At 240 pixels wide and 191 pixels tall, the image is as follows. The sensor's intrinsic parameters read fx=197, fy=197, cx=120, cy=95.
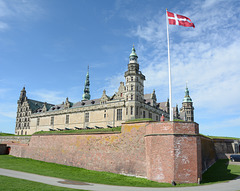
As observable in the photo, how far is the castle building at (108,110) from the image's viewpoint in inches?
1863

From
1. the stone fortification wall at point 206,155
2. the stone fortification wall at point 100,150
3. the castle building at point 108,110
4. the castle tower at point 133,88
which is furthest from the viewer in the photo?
the castle building at point 108,110

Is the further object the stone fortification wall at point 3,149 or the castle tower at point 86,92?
the castle tower at point 86,92

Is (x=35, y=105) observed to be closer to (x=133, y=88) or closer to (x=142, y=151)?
(x=133, y=88)

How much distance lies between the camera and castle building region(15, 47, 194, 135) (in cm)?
4731

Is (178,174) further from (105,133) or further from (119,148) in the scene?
(105,133)

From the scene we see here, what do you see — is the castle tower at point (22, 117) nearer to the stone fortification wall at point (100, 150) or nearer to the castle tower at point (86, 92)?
the castle tower at point (86, 92)

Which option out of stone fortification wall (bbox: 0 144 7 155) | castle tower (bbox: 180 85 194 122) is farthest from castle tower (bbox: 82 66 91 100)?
castle tower (bbox: 180 85 194 122)

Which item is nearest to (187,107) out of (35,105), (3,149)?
(35,105)

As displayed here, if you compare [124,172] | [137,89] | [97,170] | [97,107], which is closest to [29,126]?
[97,107]

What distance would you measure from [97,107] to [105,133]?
2567cm

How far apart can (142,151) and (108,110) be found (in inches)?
1107

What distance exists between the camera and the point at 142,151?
2383 cm

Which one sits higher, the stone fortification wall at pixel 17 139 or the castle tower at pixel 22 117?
the castle tower at pixel 22 117

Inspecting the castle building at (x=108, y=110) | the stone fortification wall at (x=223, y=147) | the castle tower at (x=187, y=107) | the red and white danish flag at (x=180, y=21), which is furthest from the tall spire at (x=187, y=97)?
the red and white danish flag at (x=180, y=21)
